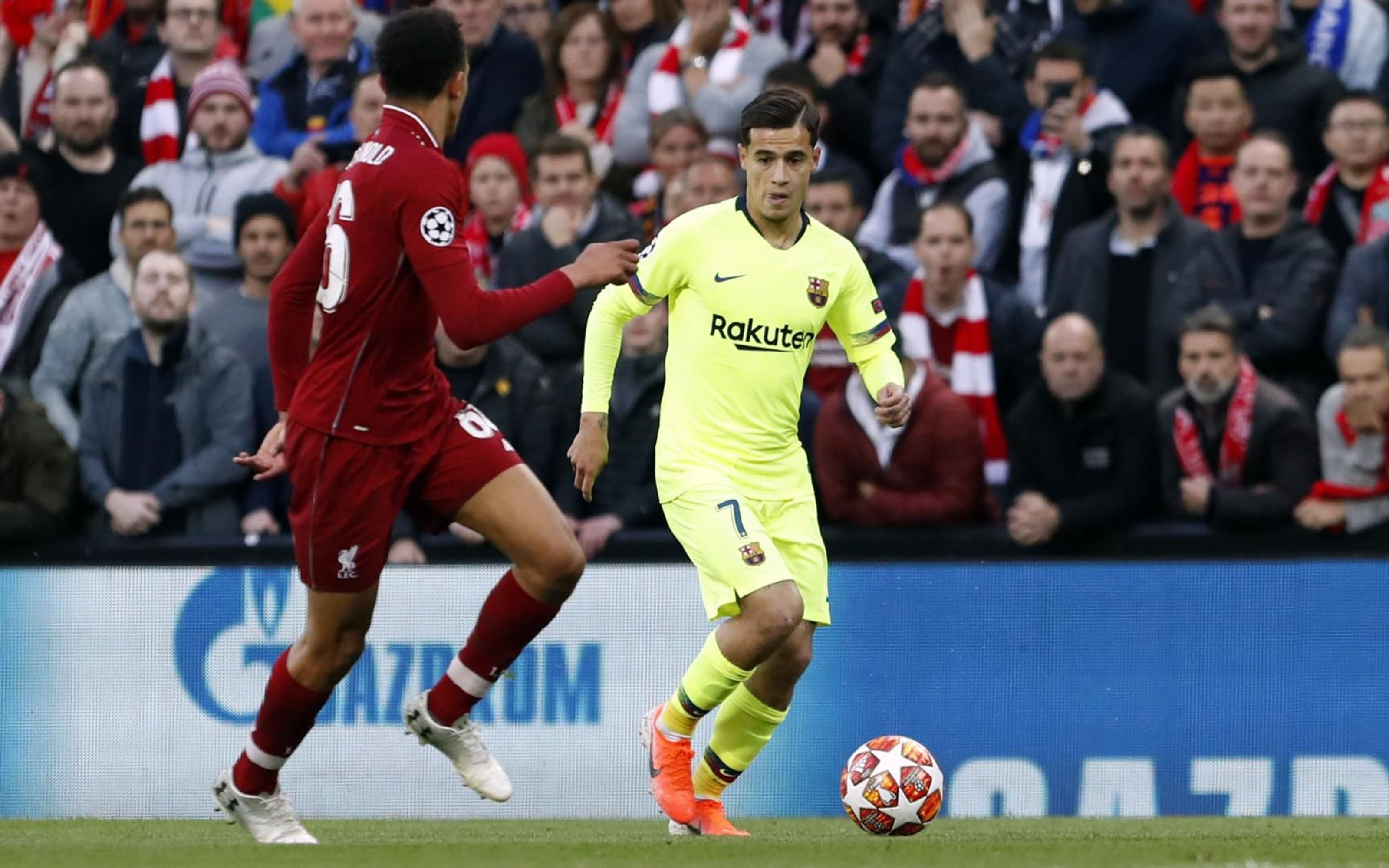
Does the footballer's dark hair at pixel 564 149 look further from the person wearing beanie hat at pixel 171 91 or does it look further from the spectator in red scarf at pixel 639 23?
the person wearing beanie hat at pixel 171 91

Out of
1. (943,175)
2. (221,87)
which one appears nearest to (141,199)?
(221,87)

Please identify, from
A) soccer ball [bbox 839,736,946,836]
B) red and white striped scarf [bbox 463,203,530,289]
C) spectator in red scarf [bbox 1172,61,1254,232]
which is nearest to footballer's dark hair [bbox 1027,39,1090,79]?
spectator in red scarf [bbox 1172,61,1254,232]

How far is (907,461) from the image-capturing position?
9.86m

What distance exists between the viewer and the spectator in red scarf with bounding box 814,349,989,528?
977 cm

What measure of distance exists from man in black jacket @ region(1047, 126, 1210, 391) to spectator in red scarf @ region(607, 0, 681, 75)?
312 centimetres

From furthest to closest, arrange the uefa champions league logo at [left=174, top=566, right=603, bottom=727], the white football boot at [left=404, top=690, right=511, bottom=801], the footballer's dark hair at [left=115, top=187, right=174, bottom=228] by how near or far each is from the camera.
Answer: the footballer's dark hair at [left=115, top=187, right=174, bottom=228], the uefa champions league logo at [left=174, top=566, right=603, bottom=727], the white football boot at [left=404, top=690, right=511, bottom=801]

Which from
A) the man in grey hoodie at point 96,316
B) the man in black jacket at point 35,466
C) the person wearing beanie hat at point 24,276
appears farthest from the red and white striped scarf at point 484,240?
the man in black jacket at point 35,466

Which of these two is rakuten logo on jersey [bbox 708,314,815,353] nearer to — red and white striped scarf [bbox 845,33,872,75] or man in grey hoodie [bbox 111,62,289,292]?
man in grey hoodie [bbox 111,62,289,292]

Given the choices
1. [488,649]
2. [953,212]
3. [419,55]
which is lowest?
[488,649]

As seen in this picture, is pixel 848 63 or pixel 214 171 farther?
pixel 848 63

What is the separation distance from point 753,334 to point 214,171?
514cm

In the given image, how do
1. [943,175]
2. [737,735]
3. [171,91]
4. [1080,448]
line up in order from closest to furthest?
[737,735]
[1080,448]
[943,175]
[171,91]

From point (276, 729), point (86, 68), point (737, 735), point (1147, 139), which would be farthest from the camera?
point (86, 68)

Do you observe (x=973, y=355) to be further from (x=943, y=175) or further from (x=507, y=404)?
(x=507, y=404)
